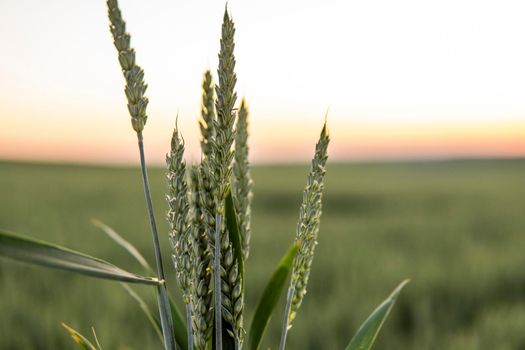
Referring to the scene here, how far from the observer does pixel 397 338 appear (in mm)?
2434

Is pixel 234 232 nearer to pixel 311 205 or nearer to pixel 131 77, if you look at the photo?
pixel 311 205

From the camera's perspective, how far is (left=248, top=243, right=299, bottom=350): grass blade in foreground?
679 millimetres

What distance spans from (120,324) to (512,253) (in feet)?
11.6

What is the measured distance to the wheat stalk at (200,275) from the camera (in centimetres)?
53

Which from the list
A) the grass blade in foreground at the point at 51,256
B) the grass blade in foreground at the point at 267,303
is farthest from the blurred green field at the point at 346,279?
the grass blade in foreground at the point at 51,256

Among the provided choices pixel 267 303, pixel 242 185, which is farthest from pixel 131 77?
pixel 267 303

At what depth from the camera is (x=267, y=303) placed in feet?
2.34

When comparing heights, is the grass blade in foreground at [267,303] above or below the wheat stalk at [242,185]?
below

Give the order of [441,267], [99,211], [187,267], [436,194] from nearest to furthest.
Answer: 1. [187,267]
2. [441,267]
3. [99,211]
4. [436,194]

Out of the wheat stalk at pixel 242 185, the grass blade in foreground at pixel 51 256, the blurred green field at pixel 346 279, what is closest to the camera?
the grass blade in foreground at pixel 51 256

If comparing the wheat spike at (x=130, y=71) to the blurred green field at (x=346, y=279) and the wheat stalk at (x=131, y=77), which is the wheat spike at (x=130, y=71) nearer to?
the wheat stalk at (x=131, y=77)

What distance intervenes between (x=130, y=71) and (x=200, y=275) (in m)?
0.24

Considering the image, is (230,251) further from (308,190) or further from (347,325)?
(347,325)

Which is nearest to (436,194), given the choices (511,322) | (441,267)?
(441,267)
